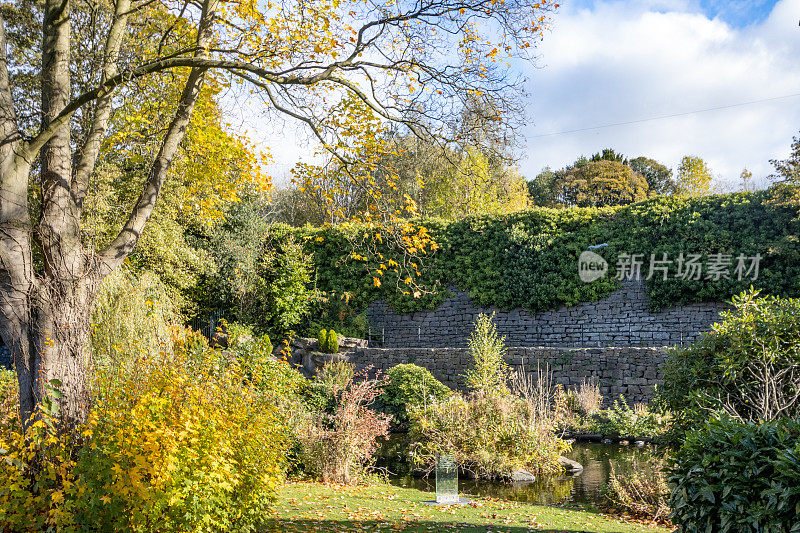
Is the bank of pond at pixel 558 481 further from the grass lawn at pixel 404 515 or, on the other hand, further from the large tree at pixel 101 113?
the large tree at pixel 101 113

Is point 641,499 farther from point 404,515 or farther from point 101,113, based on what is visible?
point 101,113

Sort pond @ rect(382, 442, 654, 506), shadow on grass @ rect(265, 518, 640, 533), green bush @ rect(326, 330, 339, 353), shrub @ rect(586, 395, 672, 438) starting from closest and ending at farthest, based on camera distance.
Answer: shadow on grass @ rect(265, 518, 640, 533), pond @ rect(382, 442, 654, 506), shrub @ rect(586, 395, 672, 438), green bush @ rect(326, 330, 339, 353)

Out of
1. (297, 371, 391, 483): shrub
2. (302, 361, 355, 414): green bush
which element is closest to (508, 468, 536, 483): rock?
(297, 371, 391, 483): shrub

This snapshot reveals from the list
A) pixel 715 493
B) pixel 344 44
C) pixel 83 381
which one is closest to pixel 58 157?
pixel 83 381

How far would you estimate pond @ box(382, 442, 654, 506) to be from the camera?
8027mm

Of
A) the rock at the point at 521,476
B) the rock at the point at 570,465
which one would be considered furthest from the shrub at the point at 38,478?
the rock at the point at 570,465

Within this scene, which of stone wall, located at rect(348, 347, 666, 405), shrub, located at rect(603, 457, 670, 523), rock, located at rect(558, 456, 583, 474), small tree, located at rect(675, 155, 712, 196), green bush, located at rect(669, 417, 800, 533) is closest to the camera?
green bush, located at rect(669, 417, 800, 533)

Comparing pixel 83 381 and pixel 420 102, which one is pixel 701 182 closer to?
pixel 420 102

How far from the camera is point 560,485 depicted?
8.72 meters

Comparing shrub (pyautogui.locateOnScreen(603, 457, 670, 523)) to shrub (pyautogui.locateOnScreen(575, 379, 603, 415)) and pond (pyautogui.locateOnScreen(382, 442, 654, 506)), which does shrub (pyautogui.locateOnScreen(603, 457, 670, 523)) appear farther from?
shrub (pyautogui.locateOnScreen(575, 379, 603, 415))

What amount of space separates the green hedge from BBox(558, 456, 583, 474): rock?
5617 millimetres

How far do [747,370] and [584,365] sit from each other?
964 centimetres

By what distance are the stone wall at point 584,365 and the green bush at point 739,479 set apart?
32.8 feet

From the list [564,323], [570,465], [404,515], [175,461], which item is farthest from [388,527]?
[564,323]
